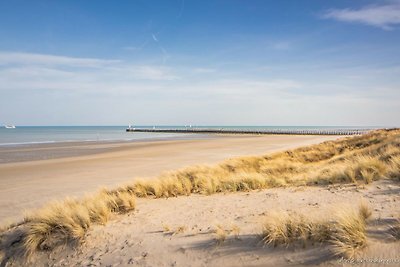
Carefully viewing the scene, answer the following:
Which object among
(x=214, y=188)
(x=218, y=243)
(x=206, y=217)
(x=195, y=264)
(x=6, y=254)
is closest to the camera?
(x=195, y=264)

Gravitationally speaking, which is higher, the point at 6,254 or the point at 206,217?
the point at 206,217

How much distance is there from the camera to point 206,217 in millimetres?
7590

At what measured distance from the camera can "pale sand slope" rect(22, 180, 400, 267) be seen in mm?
5375

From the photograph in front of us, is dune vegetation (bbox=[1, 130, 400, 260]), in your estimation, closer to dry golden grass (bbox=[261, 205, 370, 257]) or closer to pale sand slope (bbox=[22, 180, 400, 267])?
dry golden grass (bbox=[261, 205, 370, 257])

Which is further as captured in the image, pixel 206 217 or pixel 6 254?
pixel 206 217

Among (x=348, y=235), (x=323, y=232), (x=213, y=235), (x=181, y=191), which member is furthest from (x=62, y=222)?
(x=348, y=235)

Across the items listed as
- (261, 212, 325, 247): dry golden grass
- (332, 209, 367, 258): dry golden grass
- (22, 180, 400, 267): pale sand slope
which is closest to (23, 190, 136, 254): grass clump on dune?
(22, 180, 400, 267): pale sand slope

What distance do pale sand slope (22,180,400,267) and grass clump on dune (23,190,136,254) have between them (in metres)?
0.24

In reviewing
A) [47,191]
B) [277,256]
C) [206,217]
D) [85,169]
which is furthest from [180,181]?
[85,169]

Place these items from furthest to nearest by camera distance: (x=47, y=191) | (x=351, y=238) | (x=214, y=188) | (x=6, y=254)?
(x=47, y=191)
(x=214, y=188)
(x=6, y=254)
(x=351, y=238)

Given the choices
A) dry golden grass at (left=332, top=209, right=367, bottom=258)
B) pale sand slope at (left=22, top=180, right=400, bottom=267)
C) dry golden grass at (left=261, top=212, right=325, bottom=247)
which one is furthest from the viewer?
dry golden grass at (left=261, top=212, right=325, bottom=247)

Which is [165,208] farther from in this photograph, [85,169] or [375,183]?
[85,169]

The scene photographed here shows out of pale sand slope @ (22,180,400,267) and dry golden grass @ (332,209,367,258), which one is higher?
dry golden grass @ (332,209,367,258)

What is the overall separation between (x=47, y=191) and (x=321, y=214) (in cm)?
1011
